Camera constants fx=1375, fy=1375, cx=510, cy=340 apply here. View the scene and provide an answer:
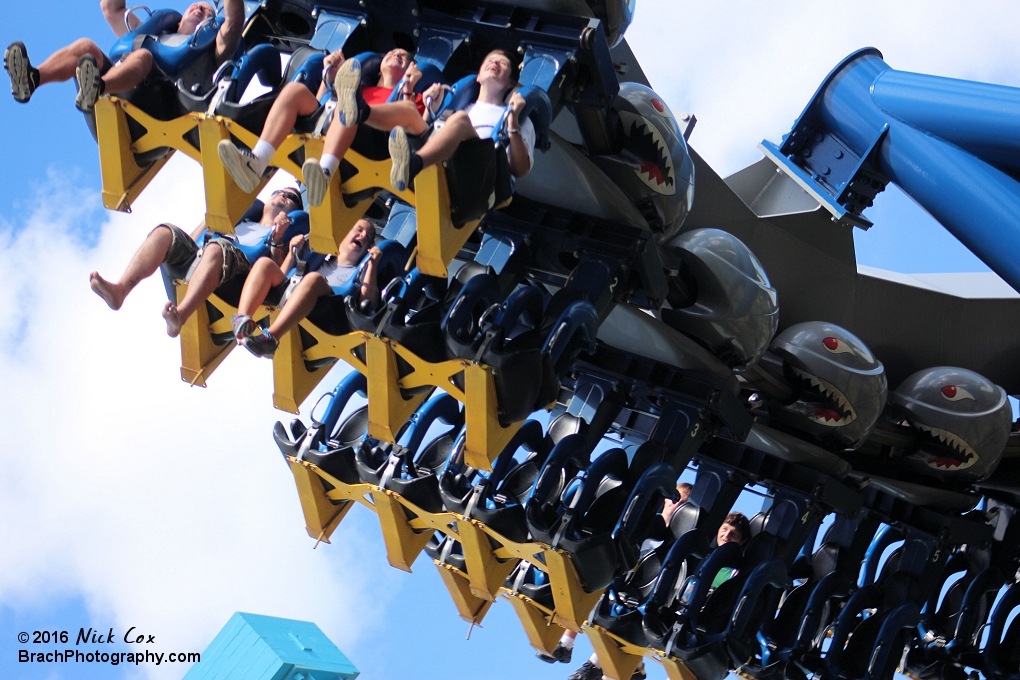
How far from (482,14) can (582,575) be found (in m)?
3.18

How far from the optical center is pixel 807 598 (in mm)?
9609

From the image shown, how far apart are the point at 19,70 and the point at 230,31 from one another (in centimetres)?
108

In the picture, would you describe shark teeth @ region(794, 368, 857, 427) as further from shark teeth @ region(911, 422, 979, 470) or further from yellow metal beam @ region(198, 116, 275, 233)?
yellow metal beam @ region(198, 116, 275, 233)

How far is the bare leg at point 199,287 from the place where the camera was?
271 inches

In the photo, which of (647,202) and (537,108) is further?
(647,202)

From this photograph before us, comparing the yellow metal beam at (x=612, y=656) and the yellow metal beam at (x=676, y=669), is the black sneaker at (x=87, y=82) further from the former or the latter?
the yellow metal beam at (x=676, y=669)

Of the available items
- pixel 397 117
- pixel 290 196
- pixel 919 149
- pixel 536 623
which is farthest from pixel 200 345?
pixel 919 149

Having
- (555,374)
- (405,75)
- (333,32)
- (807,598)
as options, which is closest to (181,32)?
(333,32)

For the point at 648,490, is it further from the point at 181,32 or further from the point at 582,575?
the point at 181,32

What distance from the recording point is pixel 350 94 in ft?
19.4

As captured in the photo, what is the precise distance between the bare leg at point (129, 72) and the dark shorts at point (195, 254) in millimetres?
794

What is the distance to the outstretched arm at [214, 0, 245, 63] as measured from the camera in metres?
6.70

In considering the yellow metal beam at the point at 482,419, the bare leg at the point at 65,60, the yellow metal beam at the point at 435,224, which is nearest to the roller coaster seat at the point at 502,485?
the yellow metal beam at the point at 482,419

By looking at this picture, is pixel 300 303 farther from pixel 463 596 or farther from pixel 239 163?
pixel 463 596
